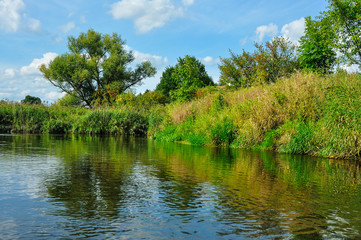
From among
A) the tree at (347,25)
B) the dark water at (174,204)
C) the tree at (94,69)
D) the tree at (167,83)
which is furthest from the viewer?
the tree at (167,83)

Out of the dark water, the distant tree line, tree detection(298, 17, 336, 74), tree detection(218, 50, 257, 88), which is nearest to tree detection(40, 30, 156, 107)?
the distant tree line

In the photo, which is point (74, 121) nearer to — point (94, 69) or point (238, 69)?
point (238, 69)

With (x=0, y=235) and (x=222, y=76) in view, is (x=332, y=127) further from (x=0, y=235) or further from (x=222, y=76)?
(x=222, y=76)

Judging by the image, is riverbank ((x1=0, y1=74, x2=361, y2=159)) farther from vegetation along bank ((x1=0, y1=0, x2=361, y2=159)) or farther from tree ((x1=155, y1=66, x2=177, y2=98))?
tree ((x1=155, y1=66, x2=177, y2=98))

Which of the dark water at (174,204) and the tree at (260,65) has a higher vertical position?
the tree at (260,65)

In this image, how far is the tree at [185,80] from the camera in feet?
106

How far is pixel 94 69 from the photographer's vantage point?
5672cm

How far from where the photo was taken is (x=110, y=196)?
457 cm

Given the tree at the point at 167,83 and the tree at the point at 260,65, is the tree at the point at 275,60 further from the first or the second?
the tree at the point at 167,83

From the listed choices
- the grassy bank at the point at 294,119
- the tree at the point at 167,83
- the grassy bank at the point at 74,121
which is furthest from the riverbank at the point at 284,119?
the tree at the point at 167,83

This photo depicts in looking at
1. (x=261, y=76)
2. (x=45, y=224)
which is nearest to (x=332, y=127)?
(x=45, y=224)

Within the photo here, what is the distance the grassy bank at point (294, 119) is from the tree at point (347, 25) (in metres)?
13.5

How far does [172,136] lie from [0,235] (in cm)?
1767

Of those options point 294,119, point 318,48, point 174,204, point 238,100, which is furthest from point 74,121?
point 174,204
